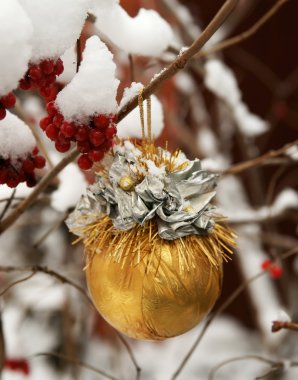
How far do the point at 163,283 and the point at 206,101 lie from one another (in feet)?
7.19

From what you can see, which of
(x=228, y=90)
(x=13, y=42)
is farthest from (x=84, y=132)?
(x=228, y=90)

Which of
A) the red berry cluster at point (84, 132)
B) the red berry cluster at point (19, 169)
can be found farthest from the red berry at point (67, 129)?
the red berry cluster at point (19, 169)

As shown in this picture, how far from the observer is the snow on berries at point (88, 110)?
1.53 ft

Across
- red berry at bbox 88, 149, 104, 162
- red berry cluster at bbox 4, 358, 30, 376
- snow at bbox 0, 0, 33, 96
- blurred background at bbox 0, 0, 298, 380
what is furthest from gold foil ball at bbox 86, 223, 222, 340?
red berry cluster at bbox 4, 358, 30, 376

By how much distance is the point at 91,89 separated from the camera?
47 centimetres

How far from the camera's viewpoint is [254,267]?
1.75m

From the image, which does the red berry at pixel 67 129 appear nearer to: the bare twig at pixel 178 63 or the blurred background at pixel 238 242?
the bare twig at pixel 178 63

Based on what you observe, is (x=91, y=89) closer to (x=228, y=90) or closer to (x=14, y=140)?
(x=14, y=140)

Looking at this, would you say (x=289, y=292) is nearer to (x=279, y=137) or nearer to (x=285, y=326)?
(x=279, y=137)

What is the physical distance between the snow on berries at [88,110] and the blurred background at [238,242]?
0.67 m

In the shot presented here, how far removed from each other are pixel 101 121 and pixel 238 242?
1.68 metres

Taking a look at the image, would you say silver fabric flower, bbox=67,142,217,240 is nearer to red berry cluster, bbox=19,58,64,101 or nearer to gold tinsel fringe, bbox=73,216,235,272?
gold tinsel fringe, bbox=73,216,235,272

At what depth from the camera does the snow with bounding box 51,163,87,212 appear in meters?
0.75

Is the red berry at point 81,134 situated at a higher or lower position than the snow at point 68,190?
lower
